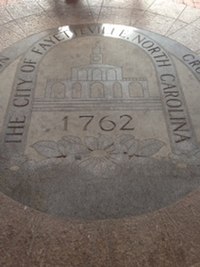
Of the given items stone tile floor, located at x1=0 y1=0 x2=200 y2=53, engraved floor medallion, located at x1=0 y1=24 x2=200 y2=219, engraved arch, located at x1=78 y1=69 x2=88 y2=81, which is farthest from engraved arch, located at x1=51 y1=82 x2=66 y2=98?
stone tile floor, located at x1=0 y1=0 x2=200 y2=53

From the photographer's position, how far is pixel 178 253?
2.10 metres

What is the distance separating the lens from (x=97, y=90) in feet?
11.0

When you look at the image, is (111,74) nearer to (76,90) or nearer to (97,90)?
(97,90)

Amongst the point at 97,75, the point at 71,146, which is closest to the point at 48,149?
the point at 71,146

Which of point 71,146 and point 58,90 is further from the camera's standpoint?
point 58,90

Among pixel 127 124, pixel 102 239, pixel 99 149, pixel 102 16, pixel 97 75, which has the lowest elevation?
pixel 102 239

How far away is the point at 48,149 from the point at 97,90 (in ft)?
2.89

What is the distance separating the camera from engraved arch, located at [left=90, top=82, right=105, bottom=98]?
3.29m

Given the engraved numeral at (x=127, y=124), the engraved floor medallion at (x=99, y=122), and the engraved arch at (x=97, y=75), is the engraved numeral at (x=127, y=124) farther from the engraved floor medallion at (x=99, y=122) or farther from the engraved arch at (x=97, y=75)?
the engraved arch at (x=97, y=75)

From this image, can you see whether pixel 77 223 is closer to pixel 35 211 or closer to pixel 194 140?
pixel 35 211

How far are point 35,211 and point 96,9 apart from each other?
2906mm

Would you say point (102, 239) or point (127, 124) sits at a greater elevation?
point (127, 124)

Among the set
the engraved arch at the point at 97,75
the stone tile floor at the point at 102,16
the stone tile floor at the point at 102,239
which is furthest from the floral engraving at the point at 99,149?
the stone tile floor at the point at 102,16

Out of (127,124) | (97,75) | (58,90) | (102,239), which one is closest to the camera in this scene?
(102,239)
